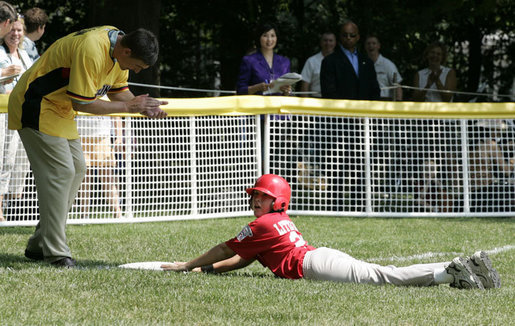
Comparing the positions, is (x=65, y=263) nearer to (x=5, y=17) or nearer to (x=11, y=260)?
(x=11, y=260)

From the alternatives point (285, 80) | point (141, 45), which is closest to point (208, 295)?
point (141, 45)

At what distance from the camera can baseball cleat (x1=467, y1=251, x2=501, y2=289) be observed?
600 centimetres

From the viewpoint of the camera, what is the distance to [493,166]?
1120 cm

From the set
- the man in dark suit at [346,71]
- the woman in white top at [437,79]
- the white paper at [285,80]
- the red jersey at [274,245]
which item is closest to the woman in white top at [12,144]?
the white paper at [285,80]

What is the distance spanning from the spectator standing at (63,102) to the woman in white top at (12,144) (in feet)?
8.42

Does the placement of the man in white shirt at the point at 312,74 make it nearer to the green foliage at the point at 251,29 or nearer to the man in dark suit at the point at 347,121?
the man in dark suit at the point at 347,121

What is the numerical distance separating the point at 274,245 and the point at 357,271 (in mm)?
660

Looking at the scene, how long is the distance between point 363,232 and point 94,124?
3.33 m

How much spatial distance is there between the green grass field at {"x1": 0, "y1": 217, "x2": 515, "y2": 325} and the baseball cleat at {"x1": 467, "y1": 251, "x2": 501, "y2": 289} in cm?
10

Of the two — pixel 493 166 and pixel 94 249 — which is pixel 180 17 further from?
pixel 94 249

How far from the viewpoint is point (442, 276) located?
242 inches

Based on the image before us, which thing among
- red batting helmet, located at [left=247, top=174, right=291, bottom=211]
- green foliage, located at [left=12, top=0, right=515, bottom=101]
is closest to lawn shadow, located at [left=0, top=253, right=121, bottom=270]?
red batting helmet, located at [left=247, top=174, right=291, bottom=211]

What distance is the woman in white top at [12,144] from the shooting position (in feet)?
→ 30.4

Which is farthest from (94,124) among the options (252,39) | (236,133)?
(252,39)
